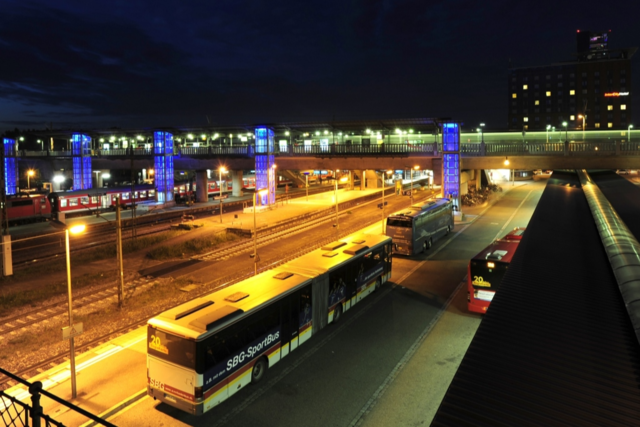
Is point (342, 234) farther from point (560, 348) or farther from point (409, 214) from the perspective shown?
point (560, 348)

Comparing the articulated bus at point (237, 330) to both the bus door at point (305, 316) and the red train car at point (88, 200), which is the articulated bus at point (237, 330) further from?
the red train car at point (88, 200)

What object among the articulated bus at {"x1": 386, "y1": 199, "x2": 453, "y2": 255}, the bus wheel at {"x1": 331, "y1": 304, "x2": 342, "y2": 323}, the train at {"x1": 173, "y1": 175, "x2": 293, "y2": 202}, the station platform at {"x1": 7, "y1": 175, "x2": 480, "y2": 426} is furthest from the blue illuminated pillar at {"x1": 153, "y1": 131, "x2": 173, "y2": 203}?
the bus wheel at {"x1": 331, "y1": 304, "x2": 342, "y2": 323}

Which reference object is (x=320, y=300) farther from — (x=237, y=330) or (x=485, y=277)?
(x=485, y=277)

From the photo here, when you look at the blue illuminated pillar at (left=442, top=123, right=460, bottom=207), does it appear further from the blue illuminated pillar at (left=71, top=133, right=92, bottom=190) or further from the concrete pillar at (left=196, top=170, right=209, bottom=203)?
the blue illuminated pillar at (left=71, top=133, right=92, bottom=190)

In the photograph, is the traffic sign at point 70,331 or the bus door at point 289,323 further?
the bus door at point 289,323

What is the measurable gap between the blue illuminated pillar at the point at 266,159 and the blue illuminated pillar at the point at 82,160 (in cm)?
3034

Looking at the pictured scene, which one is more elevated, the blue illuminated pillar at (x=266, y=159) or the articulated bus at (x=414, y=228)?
the blue illuminated pillar at (x=266, y=159)

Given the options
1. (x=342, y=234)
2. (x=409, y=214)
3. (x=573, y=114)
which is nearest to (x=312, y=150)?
(x=342, y=234)

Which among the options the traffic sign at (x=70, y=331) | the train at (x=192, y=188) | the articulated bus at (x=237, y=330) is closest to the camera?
the articulated bus at (x=237, y=330)

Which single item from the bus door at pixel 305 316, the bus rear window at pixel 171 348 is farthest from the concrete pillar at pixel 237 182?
the bus rear window at pixel 171 348

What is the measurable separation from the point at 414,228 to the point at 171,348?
1999 centimetres

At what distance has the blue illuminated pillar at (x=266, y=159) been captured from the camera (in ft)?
177

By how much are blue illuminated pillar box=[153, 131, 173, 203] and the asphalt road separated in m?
44.4

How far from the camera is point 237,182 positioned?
7019 cm
